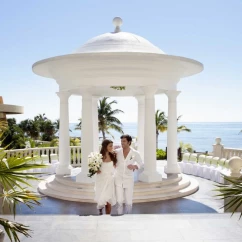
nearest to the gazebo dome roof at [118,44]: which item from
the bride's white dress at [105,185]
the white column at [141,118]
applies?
the white column at [141,118]

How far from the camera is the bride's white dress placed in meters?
10.0

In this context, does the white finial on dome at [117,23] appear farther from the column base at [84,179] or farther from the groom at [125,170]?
the groom at [125,170]

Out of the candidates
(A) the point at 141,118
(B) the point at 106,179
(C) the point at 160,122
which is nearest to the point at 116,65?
(B) the point at 106,179

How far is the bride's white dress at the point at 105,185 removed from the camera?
10.0m

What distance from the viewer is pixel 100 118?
51.3 m

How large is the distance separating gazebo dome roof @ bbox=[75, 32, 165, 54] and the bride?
20.3 ft

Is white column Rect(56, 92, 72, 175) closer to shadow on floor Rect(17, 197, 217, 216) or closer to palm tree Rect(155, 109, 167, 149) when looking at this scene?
shadow on floor Rect(17, 197, 217, 216)

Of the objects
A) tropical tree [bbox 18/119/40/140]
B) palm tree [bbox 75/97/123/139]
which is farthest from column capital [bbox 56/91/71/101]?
tropical tree [bbox 18/119/40/140]

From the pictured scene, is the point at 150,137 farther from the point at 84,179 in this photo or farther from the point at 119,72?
the point at 84,179

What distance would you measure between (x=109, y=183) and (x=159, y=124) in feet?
113

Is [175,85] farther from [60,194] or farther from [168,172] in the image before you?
[60,194]

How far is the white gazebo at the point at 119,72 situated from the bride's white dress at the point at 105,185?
3929 millimetres

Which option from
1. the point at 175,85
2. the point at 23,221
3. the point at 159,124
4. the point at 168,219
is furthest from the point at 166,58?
the point at 159,124

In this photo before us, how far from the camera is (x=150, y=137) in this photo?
14305mm
